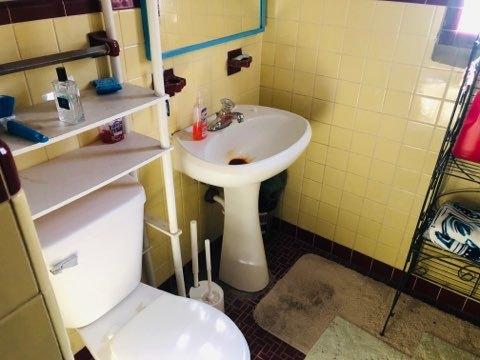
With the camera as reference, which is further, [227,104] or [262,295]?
[262,295]

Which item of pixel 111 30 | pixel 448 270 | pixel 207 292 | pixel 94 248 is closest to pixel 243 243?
pixel 207 292

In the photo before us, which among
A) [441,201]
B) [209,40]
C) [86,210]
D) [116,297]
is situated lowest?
[116,297]

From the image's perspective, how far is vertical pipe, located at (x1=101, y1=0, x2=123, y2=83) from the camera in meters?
1.18

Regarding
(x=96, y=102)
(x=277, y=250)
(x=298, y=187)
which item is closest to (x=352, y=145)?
(x=298, y=187)

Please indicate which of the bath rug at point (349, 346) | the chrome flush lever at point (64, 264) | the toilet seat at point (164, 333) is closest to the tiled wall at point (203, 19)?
the chrome flush lever at point (64, 264)

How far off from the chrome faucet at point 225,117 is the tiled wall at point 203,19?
0.28 meters

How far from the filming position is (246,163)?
1.68 metres

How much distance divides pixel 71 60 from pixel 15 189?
29.8 inches

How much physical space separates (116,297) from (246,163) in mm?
720

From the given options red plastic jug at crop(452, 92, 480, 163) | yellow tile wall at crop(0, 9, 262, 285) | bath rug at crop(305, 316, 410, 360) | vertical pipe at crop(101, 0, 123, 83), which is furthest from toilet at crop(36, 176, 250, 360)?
red plastic jug at crop(452, 92, 480, 163)

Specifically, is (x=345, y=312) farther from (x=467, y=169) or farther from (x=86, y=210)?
(x=86, y=210)

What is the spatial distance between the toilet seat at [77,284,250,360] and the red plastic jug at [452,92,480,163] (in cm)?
96

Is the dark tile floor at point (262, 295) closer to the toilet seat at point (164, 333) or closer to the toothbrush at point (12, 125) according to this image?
the toilet seat at point (164, 333)

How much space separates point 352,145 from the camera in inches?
74.8
